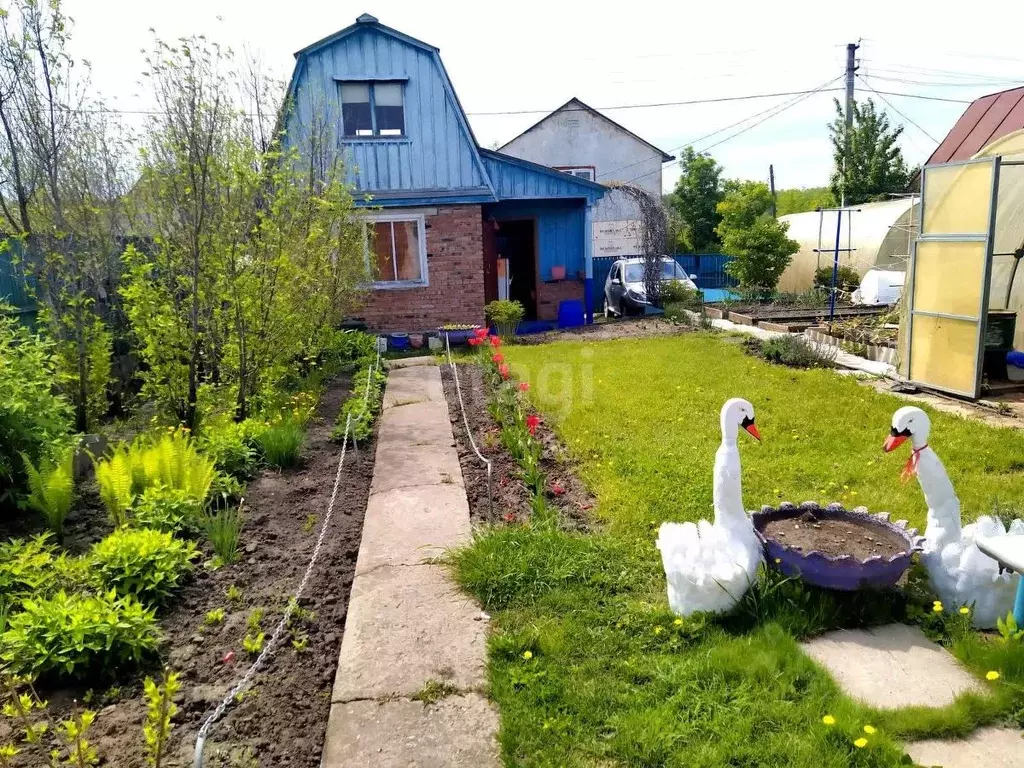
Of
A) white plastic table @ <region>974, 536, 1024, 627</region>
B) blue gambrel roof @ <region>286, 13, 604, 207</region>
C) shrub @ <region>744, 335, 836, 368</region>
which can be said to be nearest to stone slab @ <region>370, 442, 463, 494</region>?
white plastic table @ <region>974, 536, 1024, 627</region>

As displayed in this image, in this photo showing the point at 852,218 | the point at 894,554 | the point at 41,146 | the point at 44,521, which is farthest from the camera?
the point at 852,218

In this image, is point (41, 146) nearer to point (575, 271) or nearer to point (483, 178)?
point (483, 178)

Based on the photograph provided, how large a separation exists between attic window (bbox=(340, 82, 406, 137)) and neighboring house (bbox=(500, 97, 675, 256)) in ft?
47.3

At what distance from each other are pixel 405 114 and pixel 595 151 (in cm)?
1593

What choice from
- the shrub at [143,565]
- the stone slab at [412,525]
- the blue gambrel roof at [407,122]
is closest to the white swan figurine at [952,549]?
the stone slab at [412,525]

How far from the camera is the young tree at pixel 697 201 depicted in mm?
27047

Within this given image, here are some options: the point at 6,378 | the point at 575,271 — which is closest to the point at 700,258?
the point at 575,271

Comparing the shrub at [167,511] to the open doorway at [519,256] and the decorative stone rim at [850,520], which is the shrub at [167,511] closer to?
the decorative stone rim at [850,520]

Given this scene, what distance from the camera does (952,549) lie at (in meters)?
3.15

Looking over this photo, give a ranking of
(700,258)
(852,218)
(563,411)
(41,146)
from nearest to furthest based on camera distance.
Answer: (41,146)
(563,411)
(852,218)
(700,258)

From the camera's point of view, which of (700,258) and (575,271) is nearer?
(575,271)

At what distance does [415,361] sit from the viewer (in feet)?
35.8

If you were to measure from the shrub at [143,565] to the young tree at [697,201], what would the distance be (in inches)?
1012

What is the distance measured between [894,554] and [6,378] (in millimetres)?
5340
